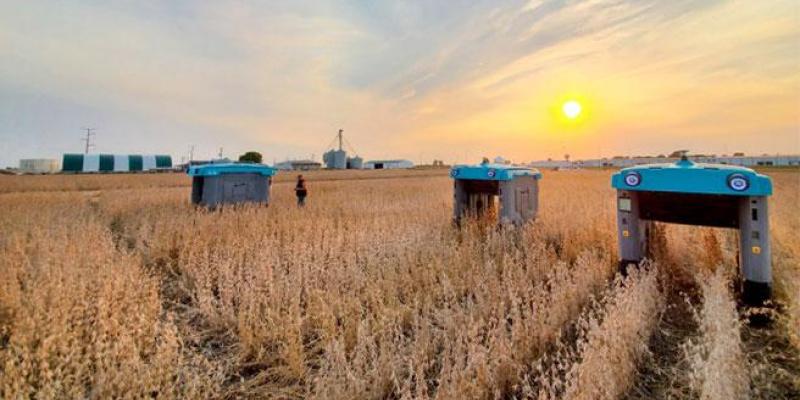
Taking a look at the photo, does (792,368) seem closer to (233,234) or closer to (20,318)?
(20,318)

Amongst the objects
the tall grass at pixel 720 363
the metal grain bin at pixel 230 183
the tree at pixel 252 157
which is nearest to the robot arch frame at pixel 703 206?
the tall grass at pixel 720 363

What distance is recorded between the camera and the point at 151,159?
66438mm

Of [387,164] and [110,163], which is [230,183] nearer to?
[110,163]

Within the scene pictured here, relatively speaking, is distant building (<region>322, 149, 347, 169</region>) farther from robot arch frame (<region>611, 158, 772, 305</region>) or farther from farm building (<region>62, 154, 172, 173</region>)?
robot arch frame (<region>611, 158, 772, 305</region>)

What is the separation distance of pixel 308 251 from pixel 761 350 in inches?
187

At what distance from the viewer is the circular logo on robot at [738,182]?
3.30m

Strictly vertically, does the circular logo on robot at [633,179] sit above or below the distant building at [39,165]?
below

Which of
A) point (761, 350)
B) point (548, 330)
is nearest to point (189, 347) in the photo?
point (548, 330)

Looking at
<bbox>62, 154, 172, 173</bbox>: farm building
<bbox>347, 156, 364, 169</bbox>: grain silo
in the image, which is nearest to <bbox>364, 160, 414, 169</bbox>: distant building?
<bbox>347, 156, 364, 169</bbox>: grain silo

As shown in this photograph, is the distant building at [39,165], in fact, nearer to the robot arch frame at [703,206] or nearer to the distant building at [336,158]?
the distant building at [336,158]

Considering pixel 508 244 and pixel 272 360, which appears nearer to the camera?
pixel 272 360

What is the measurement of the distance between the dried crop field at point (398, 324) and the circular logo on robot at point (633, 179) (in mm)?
974

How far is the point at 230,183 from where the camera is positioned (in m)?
9.63

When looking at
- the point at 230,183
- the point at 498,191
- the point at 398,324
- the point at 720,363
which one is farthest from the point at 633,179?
the point at 230,183
